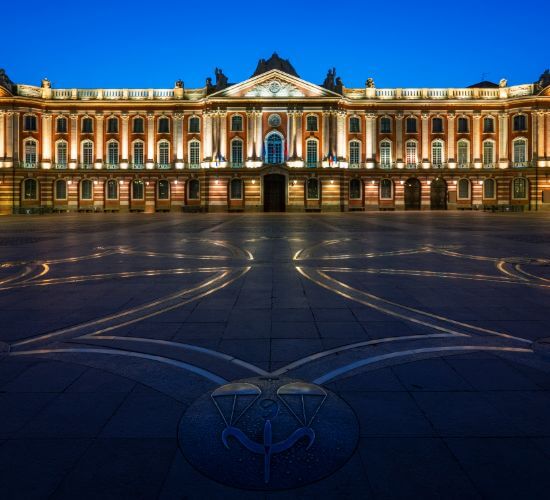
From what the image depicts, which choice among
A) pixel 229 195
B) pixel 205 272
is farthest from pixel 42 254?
pixel 229 195

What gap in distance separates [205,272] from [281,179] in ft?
149

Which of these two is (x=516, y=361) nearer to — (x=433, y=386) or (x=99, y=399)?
(x=433, y=386)

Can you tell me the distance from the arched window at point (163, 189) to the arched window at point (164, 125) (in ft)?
18.1

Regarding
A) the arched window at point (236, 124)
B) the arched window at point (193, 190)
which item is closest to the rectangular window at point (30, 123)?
the arched window at point (193, 190)

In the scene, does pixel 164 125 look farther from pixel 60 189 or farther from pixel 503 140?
pixel 503 140

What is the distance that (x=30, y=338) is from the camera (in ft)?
18.9

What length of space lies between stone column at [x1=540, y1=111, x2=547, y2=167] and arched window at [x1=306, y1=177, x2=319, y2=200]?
24.8 m

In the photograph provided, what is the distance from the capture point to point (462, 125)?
56344mm

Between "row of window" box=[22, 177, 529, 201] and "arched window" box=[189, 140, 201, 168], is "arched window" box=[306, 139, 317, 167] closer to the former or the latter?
"row of window" box=[22, 177, 529, 201]

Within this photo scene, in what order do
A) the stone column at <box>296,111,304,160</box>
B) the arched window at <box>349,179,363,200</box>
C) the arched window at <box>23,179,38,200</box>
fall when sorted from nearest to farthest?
the stone column at <box>296,111,304,160</box> < the arched window at <box>23,179,38,200</box> < the arched window at <box>349,179,363,200</box>

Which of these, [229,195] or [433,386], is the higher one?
[229,195]

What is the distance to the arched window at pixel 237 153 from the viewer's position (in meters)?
54.8

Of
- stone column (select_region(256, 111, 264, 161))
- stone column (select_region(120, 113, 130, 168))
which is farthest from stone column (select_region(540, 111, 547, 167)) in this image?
stone column (select_region(120, 113, 130, 168))

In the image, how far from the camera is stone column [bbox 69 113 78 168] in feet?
183
